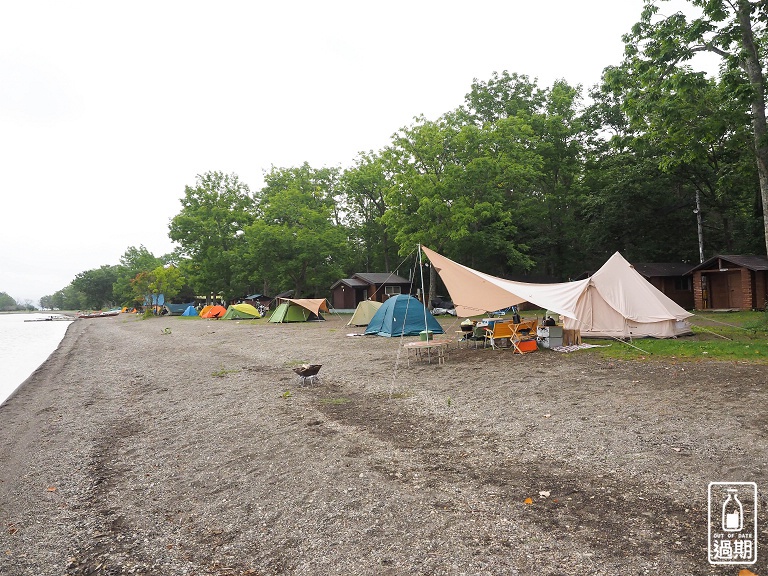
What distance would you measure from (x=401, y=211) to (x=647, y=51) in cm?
1625

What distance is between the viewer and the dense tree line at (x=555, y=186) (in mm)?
14500

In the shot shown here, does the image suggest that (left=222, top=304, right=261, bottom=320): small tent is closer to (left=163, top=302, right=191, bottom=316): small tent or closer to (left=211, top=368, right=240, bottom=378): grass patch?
(left=211, top=368, right=240, bottom=378): grass patch

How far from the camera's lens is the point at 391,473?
460 centimetres

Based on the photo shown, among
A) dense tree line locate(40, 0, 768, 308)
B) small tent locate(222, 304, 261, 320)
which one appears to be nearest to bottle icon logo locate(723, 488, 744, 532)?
dense tree line locate(40, 0, 768, 308)

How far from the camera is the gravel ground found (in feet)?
10.8

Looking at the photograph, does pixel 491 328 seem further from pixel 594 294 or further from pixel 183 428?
pixel 183 428

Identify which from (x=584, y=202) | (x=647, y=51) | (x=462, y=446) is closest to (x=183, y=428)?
(x=462, y=446)

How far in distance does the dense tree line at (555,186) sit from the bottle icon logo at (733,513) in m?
12.9

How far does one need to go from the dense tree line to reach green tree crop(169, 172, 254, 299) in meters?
2.61

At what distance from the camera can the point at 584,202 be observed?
30859mm

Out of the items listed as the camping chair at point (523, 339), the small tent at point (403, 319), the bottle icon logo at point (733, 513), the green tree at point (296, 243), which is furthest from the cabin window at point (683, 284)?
the bottle icon logo at point (733, 513)

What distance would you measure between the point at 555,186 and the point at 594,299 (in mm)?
23342

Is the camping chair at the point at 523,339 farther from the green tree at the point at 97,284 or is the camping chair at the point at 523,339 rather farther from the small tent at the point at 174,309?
the green tree at the point at 97,284
